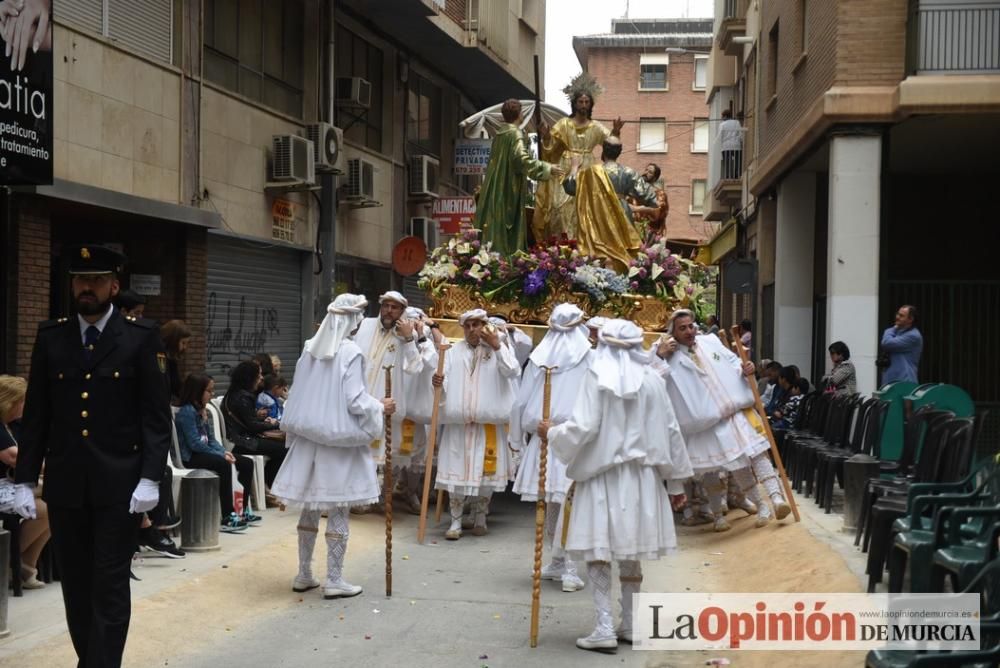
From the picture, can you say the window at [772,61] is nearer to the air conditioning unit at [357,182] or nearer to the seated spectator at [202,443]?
the air conditioning unit at [357,182]

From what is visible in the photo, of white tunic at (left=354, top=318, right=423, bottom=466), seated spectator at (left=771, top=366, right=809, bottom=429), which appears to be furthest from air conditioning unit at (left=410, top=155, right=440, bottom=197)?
white tunic at (left=354, top=318, right=423, bottom=466)

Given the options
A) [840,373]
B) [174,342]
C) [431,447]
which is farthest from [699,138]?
[174,342]

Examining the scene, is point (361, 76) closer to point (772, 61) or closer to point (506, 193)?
point (772, 61)

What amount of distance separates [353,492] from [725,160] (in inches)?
889

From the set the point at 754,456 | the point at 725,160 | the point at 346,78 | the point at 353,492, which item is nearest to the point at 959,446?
the point at 754,456

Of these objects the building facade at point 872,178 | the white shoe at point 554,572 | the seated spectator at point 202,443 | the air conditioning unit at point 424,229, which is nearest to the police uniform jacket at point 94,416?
the white shoe at point 554,572

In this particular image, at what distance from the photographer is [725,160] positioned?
1180 inches

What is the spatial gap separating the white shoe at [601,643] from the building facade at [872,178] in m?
9.52

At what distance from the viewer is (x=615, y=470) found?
300 inches

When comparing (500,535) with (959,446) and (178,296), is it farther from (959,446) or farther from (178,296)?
(178,296)

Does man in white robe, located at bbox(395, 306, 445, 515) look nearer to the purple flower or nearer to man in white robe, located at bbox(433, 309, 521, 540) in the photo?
man in white robe, located at bbox(433, 309, 521, 540)

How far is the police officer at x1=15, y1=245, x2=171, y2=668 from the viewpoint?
6.20m

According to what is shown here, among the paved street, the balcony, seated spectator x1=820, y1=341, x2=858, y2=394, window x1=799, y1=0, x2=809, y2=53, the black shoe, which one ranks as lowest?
the paved street

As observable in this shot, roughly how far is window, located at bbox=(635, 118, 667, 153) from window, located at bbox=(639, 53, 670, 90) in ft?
5.33
